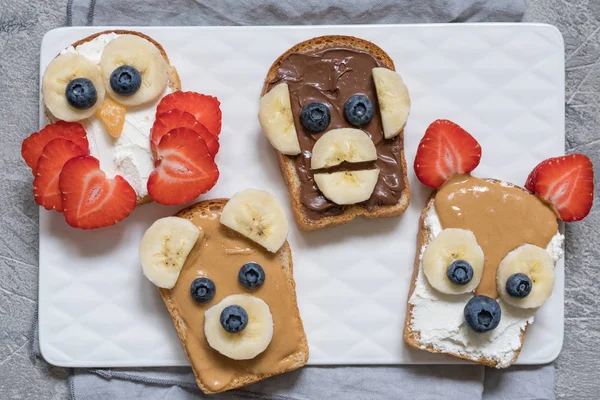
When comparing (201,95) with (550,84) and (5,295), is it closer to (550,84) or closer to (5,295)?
(5,295)

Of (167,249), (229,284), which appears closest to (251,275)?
(229,284)

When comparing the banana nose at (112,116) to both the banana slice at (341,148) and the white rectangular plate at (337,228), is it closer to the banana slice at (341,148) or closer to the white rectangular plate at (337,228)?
the white rectangular plate at (337,228)

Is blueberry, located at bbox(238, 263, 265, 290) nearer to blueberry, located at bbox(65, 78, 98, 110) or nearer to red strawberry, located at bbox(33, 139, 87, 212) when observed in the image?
red strawberry, located at bbox(33, 139, 87, 212)

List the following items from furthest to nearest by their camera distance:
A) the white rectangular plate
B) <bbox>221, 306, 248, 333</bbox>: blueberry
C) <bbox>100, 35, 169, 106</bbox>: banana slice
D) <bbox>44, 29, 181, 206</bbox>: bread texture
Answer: the white rectangular plate
<bbox>44, 29, 181, 206</bbox>: bread texture
<bbox>100, 35, 169, 106</bbox>: banana slice
<bbox>221, 306, 248, 333</bbox>: blueberry

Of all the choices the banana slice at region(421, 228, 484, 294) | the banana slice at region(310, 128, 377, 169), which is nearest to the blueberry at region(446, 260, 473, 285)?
the banana slice at region(421, 228, 484, 294)

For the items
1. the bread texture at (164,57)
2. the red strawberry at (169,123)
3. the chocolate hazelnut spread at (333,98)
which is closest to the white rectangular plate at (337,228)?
the bread texture at (164,57)

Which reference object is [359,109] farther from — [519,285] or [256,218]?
[519,285]
